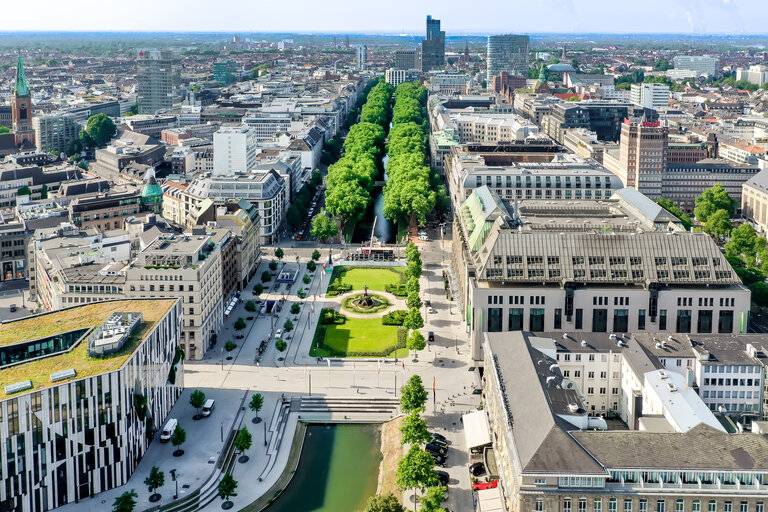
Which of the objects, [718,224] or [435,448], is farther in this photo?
[718,224]

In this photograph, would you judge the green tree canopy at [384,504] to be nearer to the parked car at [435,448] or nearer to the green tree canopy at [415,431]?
the green tree canopy at [415,431]

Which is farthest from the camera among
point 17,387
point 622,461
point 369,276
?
point 369,276

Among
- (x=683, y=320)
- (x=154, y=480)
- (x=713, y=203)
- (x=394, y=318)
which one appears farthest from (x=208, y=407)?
(x=713, y=203)

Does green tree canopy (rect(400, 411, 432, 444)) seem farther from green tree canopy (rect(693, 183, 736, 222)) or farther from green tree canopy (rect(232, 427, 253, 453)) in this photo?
green tree canopy (rect(693, 183, 736, 222))

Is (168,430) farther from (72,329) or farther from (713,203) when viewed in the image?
(713,203)

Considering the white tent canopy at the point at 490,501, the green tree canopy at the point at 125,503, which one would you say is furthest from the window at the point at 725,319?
the green tree canopy at the point at 125,503

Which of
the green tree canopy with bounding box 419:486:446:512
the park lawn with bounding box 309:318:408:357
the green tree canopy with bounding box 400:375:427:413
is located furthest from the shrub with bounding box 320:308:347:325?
the green tree canopy with bounding box 419:486:446:512
